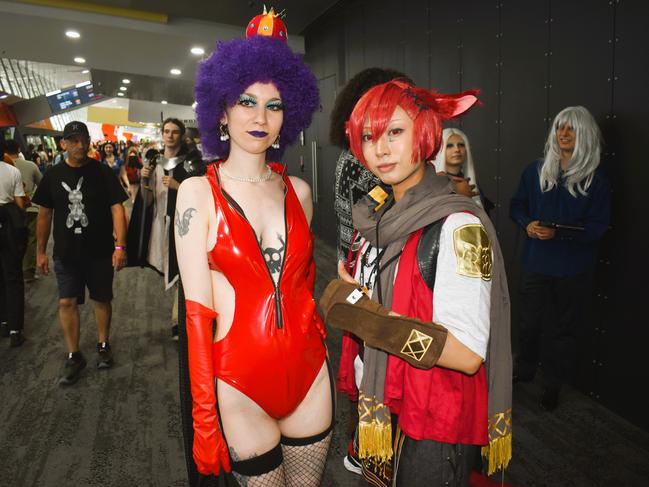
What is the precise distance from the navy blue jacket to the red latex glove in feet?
7.42

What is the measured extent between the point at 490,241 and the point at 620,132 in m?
2.15

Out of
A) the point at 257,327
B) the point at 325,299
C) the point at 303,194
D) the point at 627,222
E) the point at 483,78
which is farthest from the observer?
the point at 483,78

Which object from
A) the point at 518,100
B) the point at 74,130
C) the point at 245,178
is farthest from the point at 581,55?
the point at 74,130

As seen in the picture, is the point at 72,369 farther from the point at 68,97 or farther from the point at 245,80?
the point at 68,97

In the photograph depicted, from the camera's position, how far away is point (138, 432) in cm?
279

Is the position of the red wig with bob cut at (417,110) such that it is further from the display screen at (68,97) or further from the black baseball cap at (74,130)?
the display screen at (68,97)

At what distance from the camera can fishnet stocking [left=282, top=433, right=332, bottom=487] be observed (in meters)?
1.47

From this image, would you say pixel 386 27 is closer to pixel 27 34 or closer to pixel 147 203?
pixel 147 203

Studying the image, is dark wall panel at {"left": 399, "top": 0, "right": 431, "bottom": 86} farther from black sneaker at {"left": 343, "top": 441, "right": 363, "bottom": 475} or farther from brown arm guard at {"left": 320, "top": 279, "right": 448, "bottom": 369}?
brown arm guard at {"left": 320, "top": 279, "right": 448, "bottom": 369}

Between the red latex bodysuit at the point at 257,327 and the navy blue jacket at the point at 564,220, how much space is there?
2027mm

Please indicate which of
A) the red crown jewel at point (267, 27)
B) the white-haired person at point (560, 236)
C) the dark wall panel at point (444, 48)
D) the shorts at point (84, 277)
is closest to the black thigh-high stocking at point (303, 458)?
the red crown jewel at point (267, 27)

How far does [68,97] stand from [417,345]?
79.5 feet

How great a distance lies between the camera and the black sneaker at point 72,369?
11.0 feet

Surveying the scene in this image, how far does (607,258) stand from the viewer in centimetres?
290
